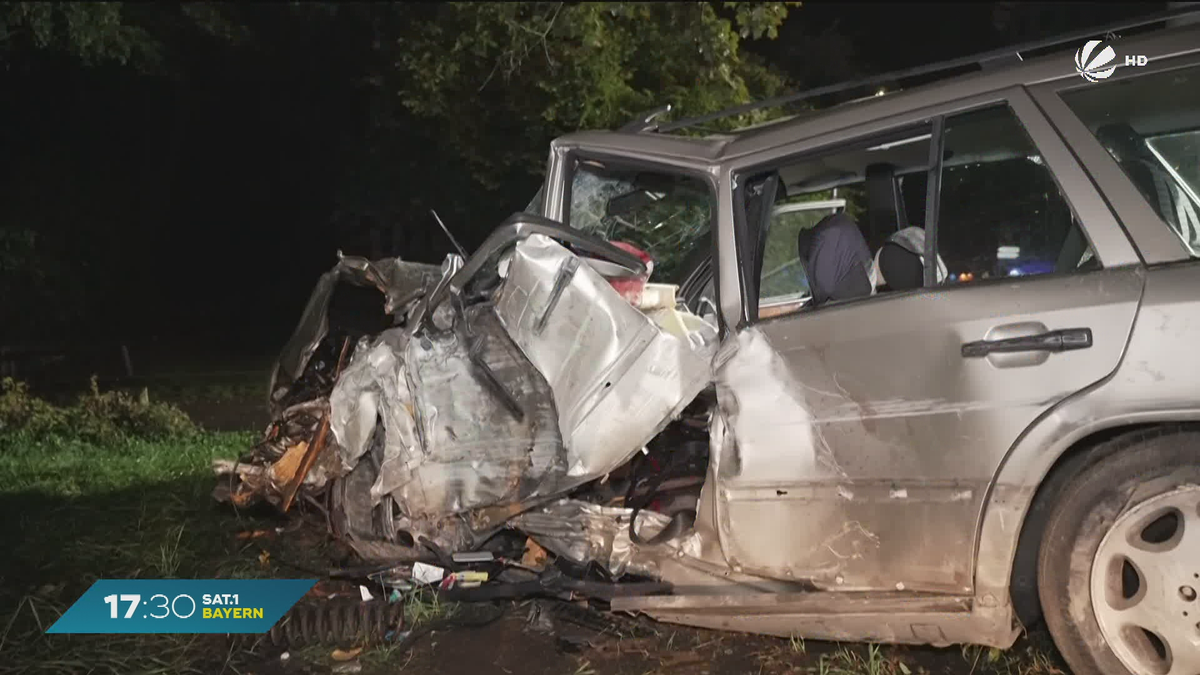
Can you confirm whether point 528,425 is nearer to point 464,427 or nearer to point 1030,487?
point 464,427

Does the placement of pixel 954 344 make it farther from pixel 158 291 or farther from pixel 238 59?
pixel 158 291

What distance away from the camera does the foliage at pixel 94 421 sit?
8.13 m

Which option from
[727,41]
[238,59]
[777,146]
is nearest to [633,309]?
[777,146]

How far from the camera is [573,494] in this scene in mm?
3832

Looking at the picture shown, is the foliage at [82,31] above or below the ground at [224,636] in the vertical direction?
above

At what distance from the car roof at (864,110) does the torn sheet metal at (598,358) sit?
57cm

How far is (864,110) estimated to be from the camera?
316 cm

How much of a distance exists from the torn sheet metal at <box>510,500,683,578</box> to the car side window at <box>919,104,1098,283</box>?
147cm

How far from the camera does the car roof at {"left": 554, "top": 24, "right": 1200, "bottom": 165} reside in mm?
2732

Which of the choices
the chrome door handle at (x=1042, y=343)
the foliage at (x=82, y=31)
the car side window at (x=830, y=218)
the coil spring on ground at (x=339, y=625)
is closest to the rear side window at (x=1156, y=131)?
the chrome door handle at (x=1042, y=343)

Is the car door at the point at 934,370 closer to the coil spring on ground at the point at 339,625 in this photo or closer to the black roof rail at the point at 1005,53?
the black roof rail at the point at 1005,53

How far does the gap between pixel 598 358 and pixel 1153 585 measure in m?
1.85

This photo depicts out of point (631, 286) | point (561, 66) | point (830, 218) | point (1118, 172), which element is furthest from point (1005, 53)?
point (561, 66)

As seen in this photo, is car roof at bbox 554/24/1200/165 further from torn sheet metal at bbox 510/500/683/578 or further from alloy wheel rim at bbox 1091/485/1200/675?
torn sheet metal at bbox 510/500/683/578
